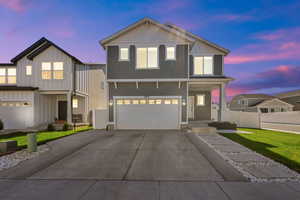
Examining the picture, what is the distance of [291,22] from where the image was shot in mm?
18531

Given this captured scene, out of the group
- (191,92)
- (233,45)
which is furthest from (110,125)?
(233,45)

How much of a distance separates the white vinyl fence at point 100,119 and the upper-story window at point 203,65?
8627mm

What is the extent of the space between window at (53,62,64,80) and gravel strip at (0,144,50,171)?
8.56 meters

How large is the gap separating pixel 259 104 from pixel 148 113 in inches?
1018

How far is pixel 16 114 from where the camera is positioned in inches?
474

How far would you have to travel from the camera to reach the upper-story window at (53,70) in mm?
12954

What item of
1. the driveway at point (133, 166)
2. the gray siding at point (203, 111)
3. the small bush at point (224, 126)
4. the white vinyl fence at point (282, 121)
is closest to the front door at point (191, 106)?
the gray siding at point (203, 111)

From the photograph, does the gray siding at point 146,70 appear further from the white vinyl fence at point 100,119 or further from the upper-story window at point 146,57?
the white vinyl fence at point 100,119

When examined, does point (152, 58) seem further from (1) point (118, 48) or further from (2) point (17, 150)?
(2) point (17, 150)

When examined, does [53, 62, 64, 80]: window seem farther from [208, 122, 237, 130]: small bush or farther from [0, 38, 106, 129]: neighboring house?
[208, 122, 237, 130]: small bush

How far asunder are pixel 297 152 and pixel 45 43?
18324 millimetres

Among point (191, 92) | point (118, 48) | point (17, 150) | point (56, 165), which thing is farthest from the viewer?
point (191, 92)

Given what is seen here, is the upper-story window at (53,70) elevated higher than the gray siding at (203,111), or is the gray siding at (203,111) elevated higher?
the upper-story window at (53,70)

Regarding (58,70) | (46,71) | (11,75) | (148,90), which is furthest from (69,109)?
(148,90)
